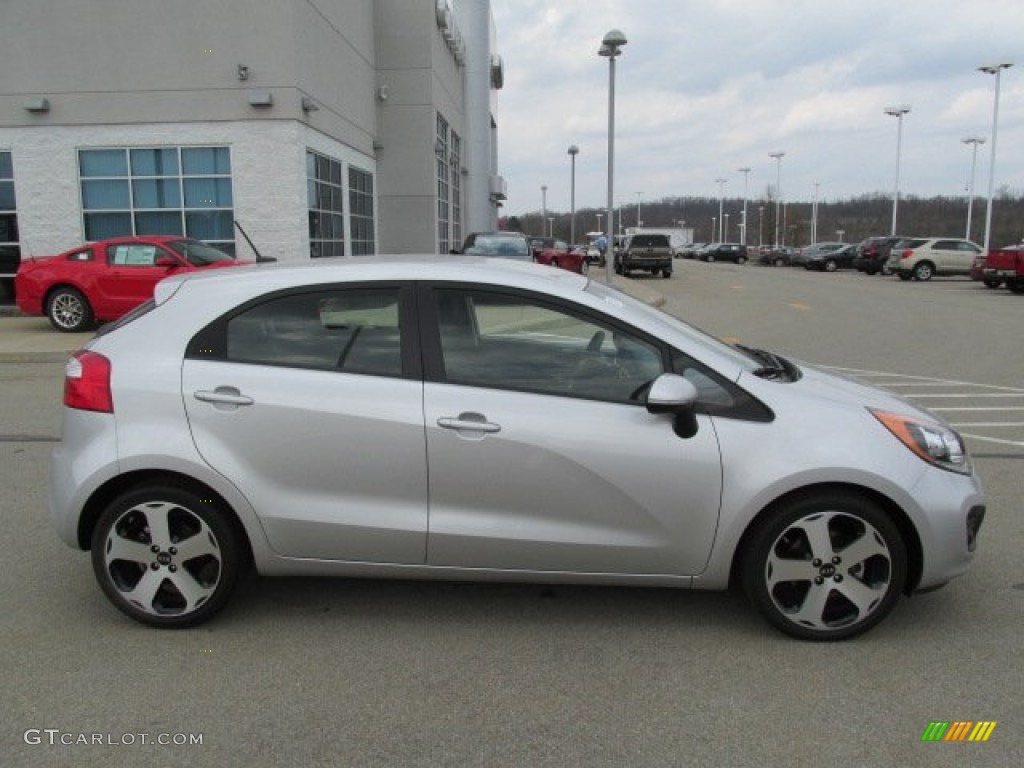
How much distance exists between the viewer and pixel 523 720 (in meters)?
3.07

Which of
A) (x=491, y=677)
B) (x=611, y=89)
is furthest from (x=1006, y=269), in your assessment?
(x=491, y=677)

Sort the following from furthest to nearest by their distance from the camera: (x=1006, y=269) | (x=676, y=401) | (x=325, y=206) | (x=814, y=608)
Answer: (x=1006, y=269), (x=325, y=206), (x=814, y=608), (x=676, y=401)

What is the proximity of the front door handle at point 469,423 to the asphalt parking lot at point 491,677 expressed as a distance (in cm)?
94

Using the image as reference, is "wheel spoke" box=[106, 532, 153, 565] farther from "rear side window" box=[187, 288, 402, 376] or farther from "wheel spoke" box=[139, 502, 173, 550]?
"rear side window" box=[187, 288, 402, 376]

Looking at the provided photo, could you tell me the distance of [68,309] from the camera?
14523 millimetres

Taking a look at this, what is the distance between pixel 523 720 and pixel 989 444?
5.77 m

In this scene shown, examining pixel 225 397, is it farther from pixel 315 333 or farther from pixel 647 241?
pixel 647 241

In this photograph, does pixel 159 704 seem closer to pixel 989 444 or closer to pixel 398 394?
pixel 398 394

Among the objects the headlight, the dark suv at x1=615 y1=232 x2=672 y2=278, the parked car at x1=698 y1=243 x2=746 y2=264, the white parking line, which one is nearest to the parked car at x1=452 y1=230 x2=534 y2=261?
the white parking line

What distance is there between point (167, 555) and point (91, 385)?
819 mm

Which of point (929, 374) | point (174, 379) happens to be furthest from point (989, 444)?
point (174, 379)

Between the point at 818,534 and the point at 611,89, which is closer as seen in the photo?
the point at 818,534

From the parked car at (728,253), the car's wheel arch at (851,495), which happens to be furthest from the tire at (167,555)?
the parked car at (728,253)

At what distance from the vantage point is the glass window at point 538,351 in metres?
3.63
